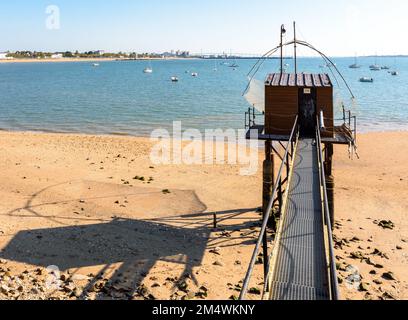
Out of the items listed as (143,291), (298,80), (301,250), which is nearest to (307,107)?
(298,80)

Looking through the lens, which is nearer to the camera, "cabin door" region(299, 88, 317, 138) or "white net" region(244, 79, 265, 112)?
"cabin door" region(299, 88, 317, 138)

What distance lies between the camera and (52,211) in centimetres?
2045

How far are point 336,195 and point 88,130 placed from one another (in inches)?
1321

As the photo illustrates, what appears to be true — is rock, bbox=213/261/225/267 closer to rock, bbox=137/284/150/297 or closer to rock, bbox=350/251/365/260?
rock, bbox=137/284/150/297

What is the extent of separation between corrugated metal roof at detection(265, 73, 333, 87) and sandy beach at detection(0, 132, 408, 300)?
6.66m

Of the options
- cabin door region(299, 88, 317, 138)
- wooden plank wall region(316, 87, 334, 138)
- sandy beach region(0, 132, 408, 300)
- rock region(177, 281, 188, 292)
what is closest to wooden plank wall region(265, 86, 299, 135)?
cabin door region(299, 88, 317, 138)

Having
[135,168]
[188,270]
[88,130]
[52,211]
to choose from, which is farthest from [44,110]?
[188,270]

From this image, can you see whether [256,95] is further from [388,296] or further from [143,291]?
[143,291]

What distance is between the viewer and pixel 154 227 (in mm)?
18953

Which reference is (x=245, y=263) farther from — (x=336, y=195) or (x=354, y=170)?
(x=354, y=170)

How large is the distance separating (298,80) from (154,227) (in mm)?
9919

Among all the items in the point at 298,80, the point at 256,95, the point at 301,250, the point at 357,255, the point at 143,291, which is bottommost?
the point at 357,255

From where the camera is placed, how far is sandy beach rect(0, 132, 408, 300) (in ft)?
45.1
